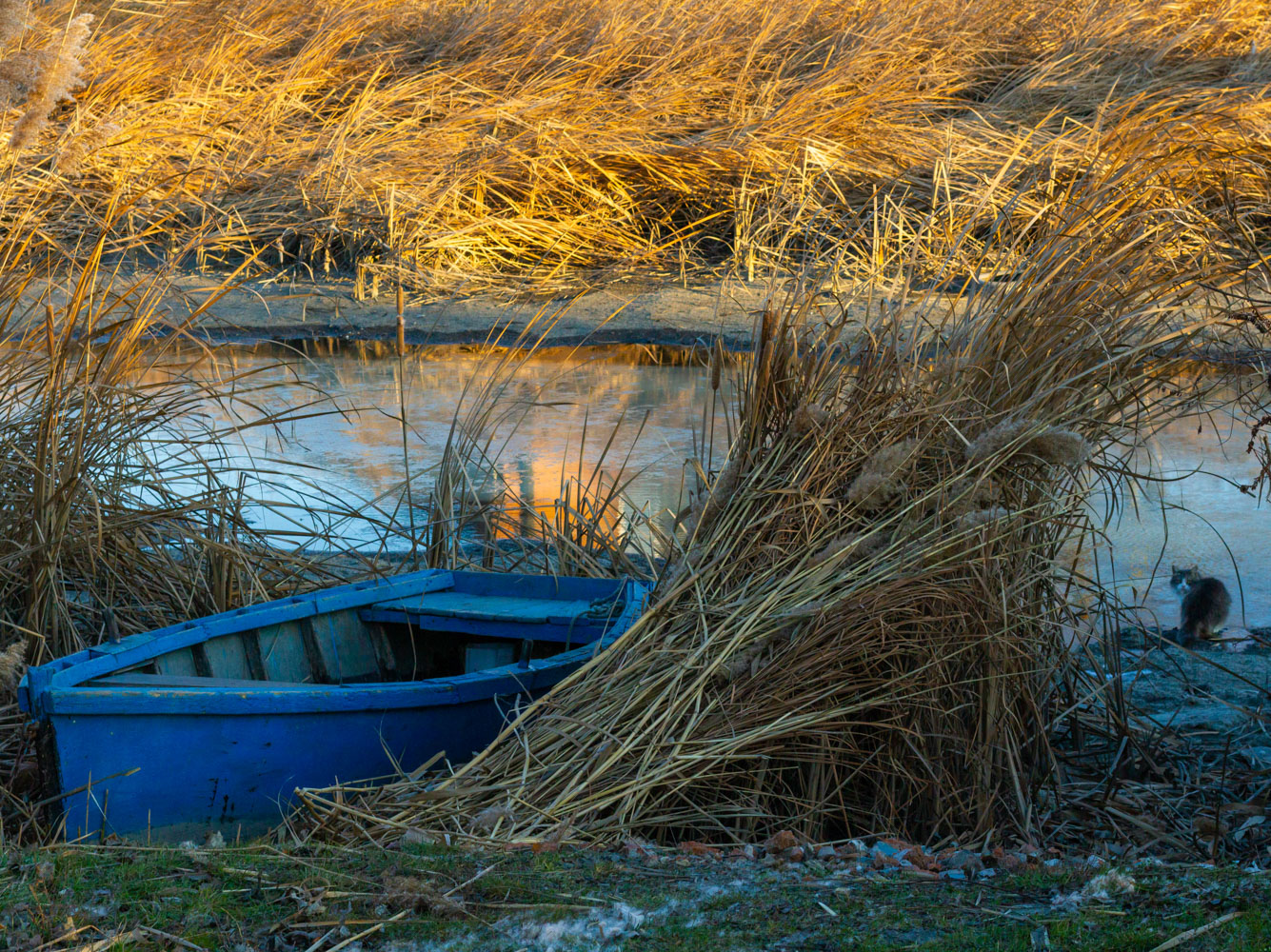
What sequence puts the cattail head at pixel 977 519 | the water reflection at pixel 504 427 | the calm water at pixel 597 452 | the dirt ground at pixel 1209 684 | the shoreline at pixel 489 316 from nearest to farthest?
1. the cattail head at pixel 977 519
2. the dirt ground at pixel 1209 684
3. the calm water at pixel 597 452
4. the water reflection at pixel 504 427
5. the shoreline at pixel 489 316

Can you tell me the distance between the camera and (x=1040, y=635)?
11.5 feet

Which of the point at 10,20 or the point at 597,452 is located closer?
the point at 10,20

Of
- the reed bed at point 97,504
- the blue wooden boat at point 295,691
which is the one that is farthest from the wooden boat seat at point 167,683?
the reed bed at point 97,504

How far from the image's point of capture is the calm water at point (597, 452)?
5.29 metres

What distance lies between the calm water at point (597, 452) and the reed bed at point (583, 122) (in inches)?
53.0

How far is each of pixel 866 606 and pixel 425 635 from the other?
5.26ft

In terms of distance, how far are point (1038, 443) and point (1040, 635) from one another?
720 millimetres

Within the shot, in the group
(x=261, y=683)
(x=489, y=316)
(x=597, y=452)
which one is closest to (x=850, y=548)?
(x=261, y=683)

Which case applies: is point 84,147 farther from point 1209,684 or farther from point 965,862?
point 1209,684

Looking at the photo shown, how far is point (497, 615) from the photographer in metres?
3.96

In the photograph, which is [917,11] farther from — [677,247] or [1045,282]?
[1045,282]

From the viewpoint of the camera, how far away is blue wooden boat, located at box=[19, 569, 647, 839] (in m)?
3.02

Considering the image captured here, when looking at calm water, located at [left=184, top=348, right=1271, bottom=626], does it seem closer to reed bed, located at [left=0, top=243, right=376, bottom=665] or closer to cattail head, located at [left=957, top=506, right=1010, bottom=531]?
reed bed, located at [left=0, top=243, right=376, bottom=665]

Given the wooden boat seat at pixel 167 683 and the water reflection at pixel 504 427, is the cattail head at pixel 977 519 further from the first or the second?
the water reflection at pixel 504 427
